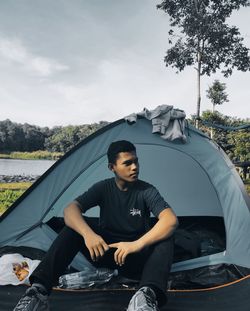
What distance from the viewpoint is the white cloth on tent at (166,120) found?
3.19 metres

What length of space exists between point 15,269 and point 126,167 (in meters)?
1.20

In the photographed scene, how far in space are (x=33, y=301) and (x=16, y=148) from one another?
65814 millimetres

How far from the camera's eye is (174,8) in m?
17.6

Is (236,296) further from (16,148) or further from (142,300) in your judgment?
(16,148)

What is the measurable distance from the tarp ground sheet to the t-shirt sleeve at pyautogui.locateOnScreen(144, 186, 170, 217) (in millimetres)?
644

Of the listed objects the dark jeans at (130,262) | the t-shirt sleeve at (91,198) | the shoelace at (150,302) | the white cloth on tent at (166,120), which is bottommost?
the shoelace at (150,302)

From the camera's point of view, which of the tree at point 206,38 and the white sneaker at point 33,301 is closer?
the white sneaker at point 33,301

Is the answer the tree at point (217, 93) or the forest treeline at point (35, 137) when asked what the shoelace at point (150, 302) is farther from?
the forest treeline at point (35, 137)

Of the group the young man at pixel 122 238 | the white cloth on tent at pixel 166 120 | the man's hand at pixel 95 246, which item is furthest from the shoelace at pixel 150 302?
the white cloth on tent at pixel 166 120

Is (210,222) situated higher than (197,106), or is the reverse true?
(197,106)

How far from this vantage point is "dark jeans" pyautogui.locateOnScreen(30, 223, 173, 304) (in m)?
1.91

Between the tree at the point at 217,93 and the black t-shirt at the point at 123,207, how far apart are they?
34.3 meters

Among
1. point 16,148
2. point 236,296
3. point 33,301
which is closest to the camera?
point 33,301

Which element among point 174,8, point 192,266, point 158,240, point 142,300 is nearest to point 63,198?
Answer: point 192,266
